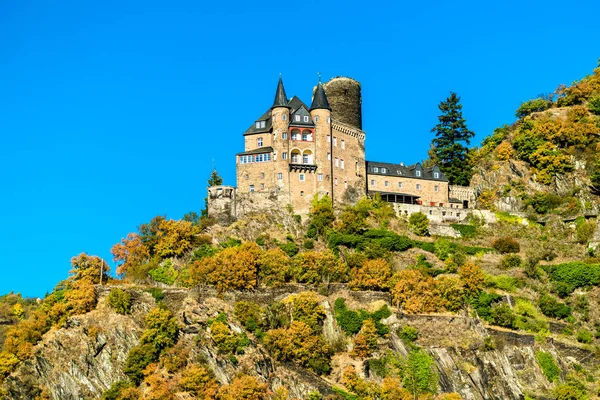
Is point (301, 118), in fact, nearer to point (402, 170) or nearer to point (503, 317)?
point (402, 170)

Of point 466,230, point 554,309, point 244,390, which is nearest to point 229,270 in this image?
point 244,390

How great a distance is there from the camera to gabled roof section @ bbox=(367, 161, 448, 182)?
3858 inches

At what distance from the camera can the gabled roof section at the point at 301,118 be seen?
90881 mm

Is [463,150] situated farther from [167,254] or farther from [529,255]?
[167,254]

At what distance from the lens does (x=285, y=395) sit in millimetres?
68125

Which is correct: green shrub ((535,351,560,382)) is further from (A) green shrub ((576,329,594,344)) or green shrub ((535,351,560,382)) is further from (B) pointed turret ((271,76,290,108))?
(B) pointed turret ((271,76,290,108))

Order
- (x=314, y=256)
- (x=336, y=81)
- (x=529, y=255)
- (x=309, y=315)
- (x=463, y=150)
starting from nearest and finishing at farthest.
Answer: (x=309, y=315)
(x=314, y=256)
(x=529, y=255)
(x=336, y=81)
(x=463, y=150)

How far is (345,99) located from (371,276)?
26.2 meters

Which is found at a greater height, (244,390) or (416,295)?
(416,295)

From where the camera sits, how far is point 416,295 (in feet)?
250

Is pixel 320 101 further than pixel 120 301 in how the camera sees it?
Yes

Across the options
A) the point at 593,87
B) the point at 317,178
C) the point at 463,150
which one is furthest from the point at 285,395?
the point at 593,87

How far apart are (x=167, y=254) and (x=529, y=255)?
98.4 ft

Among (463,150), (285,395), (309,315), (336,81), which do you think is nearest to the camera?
(285,395)
